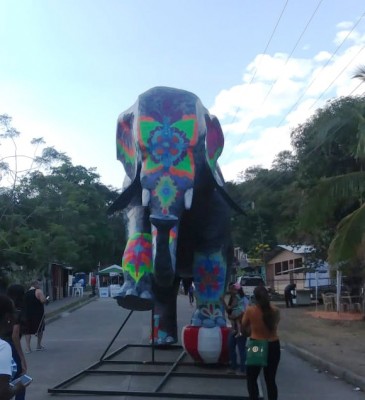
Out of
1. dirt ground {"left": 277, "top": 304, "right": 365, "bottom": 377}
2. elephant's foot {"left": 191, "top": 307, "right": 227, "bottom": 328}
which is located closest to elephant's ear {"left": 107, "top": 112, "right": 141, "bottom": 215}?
elephant's foot {"left": 191, "top": 307, "right": 227, "bottom": 328}

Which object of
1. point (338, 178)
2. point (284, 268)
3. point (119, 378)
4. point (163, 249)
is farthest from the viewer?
point (284, 268)

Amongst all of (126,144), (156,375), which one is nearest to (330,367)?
(156,375)

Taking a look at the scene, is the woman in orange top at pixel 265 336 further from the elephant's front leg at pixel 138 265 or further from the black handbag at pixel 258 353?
the elephant's front leg at pixel 138 265

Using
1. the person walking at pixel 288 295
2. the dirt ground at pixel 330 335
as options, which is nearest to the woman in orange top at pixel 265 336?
the dirt ground at pixel 330 335

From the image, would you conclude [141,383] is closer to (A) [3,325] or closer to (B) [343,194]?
(A) [3,325]

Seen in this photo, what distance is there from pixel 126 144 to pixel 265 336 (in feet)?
13.1

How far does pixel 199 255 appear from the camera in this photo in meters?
10.4

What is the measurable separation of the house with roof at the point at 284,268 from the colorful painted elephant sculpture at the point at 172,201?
84.1 feet

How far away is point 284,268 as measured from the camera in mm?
44719

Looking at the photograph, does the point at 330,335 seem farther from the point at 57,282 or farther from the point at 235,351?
the point at 57,282

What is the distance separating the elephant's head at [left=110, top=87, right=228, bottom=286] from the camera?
8391mm

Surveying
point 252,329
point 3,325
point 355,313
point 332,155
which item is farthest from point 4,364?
point 332,155

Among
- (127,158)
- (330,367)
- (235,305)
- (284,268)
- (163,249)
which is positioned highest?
(127,158)

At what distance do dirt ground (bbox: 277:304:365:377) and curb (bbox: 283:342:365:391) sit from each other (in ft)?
0.60
